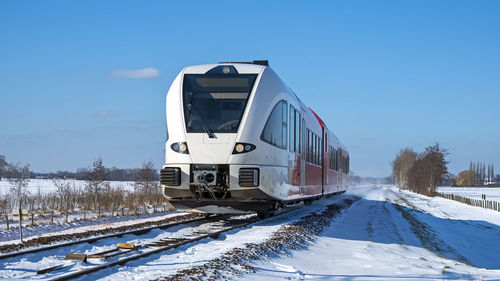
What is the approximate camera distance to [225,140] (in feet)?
39.7

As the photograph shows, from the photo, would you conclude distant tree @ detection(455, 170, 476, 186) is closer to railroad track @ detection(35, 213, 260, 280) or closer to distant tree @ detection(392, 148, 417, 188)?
distant tree @ detection(392, 148, 417, 188)

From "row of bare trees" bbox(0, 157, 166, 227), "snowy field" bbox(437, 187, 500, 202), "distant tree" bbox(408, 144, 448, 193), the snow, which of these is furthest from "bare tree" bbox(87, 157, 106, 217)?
"distant tree" bbox(408, 144, 448, 193)

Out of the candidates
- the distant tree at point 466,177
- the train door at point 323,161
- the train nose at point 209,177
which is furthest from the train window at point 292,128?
the distant tree at point 466,177

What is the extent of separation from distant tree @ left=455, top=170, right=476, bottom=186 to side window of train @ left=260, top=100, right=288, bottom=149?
177846 mm

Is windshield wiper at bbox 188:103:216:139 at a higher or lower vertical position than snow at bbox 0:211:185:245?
higher

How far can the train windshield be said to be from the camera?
484 inches

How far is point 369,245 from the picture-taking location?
38.8 feet

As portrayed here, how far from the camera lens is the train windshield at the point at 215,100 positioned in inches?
484

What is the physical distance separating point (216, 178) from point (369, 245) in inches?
148

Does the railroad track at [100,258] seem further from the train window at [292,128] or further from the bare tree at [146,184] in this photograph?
the bare tree at [146,184]

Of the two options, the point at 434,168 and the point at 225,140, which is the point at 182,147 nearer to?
the point at 225,140

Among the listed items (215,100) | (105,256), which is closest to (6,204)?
(215,100)

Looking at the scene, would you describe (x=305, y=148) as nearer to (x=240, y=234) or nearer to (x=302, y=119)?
(x=302, y=119)

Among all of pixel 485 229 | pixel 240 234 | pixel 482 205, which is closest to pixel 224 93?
pixel 240 234
